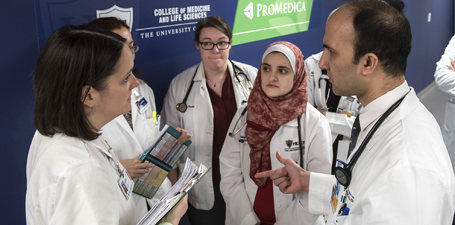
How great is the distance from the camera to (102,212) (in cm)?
108

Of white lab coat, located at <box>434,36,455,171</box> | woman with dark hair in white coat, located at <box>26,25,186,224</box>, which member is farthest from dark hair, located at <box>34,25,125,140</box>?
white lab coat, located at <box>434,36,455,171</box>

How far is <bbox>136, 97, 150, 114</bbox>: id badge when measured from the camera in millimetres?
2193

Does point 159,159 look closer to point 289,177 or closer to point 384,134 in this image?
point 289,177

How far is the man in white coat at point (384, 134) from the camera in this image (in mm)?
1010

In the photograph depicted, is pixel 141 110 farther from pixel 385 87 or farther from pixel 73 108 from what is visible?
pixel 385 87

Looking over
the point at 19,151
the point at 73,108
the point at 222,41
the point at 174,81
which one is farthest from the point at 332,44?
the point at 19,151

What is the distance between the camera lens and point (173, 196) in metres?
1.36

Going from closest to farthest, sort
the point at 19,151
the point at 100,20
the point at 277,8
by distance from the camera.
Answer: the point at 19,151, the point at 100,20, the point at 277,8

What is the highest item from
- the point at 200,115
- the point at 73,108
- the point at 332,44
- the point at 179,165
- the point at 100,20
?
the point at 100,20

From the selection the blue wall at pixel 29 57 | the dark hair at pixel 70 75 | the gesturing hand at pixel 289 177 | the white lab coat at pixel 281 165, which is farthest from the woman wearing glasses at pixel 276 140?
the dark hair at pixel 70 75

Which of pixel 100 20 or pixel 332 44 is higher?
pixel 100 20

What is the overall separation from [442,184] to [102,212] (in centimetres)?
106

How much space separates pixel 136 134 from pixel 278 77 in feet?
3.18

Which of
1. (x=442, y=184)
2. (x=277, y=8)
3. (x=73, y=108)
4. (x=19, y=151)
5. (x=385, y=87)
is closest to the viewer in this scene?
(x=442, y=184)
